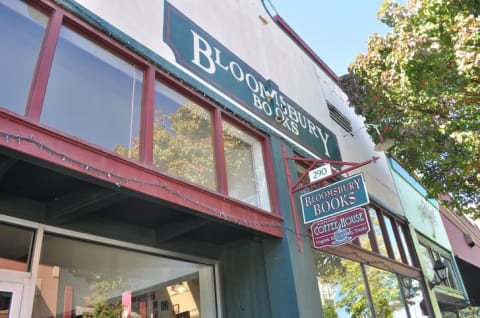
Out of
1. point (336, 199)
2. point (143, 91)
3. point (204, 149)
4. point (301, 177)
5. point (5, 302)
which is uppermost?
point (143, 91)

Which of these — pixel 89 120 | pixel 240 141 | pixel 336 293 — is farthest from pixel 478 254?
pixel 89 120

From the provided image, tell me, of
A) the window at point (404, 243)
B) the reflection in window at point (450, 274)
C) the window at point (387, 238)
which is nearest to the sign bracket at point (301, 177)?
the window at point (387, 238)

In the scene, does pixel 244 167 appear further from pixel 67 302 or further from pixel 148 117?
pixel 67 302

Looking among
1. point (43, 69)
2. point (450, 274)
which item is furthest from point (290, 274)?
point (450, 274)

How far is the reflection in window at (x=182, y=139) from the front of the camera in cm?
418

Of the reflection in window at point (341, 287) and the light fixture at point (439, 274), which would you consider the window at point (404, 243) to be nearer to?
the light fixture at point (439, 274)

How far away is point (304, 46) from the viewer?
9.74m

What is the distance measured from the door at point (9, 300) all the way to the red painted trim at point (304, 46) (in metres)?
7.80

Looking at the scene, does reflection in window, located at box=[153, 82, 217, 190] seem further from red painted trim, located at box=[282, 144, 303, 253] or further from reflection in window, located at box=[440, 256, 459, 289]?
reflection in window, located at box=[440, 256, 459, 289]

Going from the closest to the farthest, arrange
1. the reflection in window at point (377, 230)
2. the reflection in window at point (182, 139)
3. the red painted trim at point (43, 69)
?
the red painted trim at point (43, 69), the reflection in window at point (182, 139), the reflection in window at point (377, 230)

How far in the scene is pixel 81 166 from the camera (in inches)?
117

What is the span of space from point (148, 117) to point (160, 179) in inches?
31.8

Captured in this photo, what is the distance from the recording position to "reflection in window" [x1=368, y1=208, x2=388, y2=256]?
8.48 meters

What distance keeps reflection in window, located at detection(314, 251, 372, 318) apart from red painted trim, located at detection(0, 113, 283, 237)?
4.66 feet
